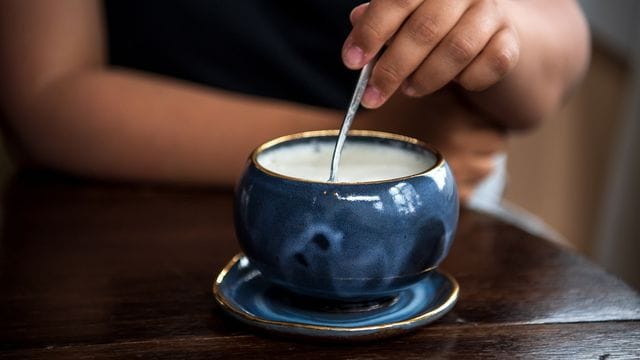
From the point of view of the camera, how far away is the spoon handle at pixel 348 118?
56cm

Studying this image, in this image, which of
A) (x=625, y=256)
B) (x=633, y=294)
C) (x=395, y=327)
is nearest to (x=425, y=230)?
(x=395, y=327)

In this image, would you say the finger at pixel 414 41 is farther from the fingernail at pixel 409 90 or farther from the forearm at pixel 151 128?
the forearm at pixel 151 128

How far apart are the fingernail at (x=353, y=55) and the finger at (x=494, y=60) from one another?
86 mm

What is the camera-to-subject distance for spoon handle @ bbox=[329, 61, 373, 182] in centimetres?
56

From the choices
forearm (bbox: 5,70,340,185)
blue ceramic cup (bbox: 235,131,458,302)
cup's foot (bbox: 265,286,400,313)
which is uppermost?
blue ceramic cup (bbox: 235,131,458,302)

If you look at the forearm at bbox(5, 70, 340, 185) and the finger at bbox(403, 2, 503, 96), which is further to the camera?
the forearm at bbox(5, 70, 340, 185)

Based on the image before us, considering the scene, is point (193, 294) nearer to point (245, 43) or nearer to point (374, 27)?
point (374, 27)

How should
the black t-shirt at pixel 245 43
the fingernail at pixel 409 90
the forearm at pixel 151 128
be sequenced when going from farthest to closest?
1. the black t-shirt at pixel 245 43
2. the forearm at pixel 151 128
3. the fingernail at pixel 409 90

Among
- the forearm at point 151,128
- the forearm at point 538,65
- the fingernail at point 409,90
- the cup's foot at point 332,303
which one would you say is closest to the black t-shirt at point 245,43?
the forearm at point 151,128

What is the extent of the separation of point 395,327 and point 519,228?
26cm

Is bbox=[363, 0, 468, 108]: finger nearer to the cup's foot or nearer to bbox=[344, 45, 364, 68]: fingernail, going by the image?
bbox=[344, 45, 364, 68]: fingernail

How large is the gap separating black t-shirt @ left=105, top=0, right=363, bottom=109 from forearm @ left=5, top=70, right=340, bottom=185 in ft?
0.56

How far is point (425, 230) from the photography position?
0.51 meters

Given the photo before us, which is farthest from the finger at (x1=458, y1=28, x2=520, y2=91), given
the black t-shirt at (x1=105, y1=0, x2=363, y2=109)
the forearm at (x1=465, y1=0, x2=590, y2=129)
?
the black t-shirt at (x1=105, y1=0, x2=363, y2=109)
